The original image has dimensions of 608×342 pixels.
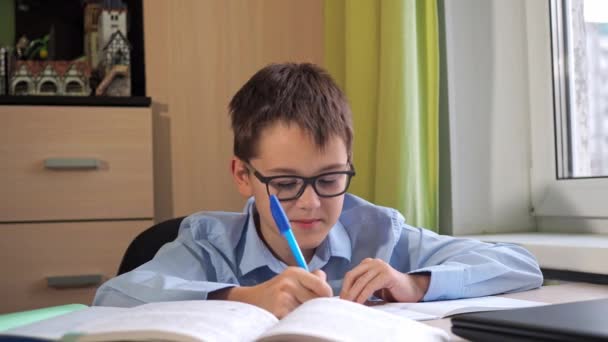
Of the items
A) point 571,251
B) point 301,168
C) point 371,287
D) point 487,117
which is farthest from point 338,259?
point 487,117

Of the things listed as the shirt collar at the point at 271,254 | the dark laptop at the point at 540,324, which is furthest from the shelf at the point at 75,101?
the dark laptop at the point at 540,324

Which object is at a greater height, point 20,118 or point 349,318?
point 20,118

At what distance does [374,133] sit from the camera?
6.24ft

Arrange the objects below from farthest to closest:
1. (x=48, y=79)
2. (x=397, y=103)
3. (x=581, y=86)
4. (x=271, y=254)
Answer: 1. (x=48, y=79)
2. (x=581, y=86)
3. (x=397, y=103)
4. (x=271, y=254)

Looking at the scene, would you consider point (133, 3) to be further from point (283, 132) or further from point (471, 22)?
point (283, 132)

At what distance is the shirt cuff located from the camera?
1.04m

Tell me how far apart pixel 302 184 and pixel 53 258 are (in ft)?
3.31

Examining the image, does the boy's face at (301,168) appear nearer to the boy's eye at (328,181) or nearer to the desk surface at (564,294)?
the boy's eye at (328,181)

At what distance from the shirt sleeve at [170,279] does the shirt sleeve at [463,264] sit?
303 millimetres

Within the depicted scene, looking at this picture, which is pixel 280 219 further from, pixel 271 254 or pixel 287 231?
pixel 271 254

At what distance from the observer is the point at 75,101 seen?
1.92 meters

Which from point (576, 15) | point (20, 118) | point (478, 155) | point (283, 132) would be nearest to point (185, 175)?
point (20, 118)

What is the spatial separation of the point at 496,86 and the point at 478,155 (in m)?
0.19

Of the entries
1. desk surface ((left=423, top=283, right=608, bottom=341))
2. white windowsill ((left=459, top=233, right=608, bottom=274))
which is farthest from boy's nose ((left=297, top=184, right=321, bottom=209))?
white windowsill ((left=459, top=233, right=608, bottom=274))
